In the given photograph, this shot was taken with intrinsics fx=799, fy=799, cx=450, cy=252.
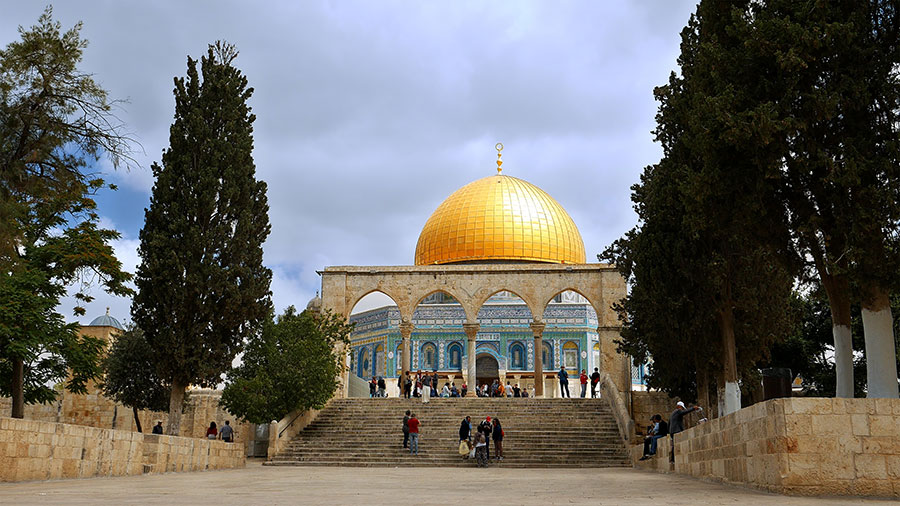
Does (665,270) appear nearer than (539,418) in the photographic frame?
Yes

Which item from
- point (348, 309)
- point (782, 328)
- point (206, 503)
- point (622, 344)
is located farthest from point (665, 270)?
point (348, 309)

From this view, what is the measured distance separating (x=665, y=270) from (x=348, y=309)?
13768mm

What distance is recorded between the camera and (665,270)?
1312 cm

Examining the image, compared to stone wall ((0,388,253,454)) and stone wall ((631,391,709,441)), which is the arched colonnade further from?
stone wall ((0,388,253,454))

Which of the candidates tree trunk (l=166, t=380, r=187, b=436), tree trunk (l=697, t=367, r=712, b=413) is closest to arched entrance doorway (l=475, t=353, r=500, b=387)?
tree trunk (l=697, t=367, r=712, b=413)

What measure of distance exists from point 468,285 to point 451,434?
7105 mm

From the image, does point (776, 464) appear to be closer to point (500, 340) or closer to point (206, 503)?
point (206, 503)

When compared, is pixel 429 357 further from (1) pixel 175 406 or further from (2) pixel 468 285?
(1) pixel 175 406

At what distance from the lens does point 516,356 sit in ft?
124

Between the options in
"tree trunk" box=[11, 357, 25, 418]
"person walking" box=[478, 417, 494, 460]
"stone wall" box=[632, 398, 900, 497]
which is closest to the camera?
"stone wall" box=[632, 398, 900, 497]

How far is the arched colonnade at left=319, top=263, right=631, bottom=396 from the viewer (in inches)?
969

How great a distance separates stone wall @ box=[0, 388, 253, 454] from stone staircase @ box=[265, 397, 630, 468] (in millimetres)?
3817

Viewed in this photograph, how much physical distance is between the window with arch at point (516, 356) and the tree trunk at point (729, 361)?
24843mm

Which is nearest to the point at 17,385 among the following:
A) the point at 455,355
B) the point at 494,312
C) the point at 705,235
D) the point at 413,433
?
the point at 413,433
